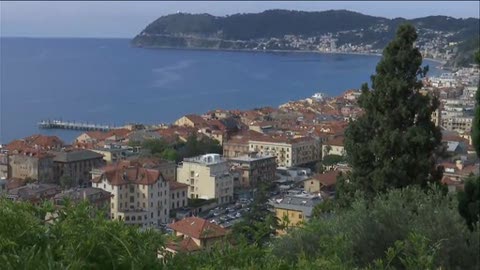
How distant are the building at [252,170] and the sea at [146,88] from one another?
13.3 m

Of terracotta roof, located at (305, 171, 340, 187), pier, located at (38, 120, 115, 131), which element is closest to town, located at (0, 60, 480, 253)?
terracotta roof, located at (305, 171, 340, 187)

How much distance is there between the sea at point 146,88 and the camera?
38.2 m

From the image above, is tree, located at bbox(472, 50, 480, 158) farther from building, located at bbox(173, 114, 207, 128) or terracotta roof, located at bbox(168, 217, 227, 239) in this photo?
building, located at bbox(173, 114, 207, 128)

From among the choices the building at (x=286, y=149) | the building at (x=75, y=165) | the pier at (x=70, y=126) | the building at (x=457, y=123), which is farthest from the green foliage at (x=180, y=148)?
the building at (x=457, y=123)

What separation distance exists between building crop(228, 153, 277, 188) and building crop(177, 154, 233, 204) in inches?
40.5

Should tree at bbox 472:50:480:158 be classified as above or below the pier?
above

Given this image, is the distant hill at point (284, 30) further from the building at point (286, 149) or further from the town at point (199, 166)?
the building at point (286, 149)

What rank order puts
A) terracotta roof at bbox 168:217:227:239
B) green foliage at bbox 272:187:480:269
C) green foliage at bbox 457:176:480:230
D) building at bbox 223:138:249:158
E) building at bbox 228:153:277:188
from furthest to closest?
building at bbox 223:138:249:158 < building at bbox 228:153:277:188 < green foliage at bbox 457:176:480:230 < green foliage at bbox 272:187:480:269 < terracotta roof at bbox 168:217:227:239

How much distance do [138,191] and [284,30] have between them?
10091cm

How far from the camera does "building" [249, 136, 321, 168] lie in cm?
2467

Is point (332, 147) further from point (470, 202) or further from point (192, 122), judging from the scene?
point (470, 202)

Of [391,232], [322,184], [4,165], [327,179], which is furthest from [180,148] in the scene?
[391,232]

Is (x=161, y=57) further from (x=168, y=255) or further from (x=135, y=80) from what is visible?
(x=168, y=255)

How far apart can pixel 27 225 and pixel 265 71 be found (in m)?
67.7
